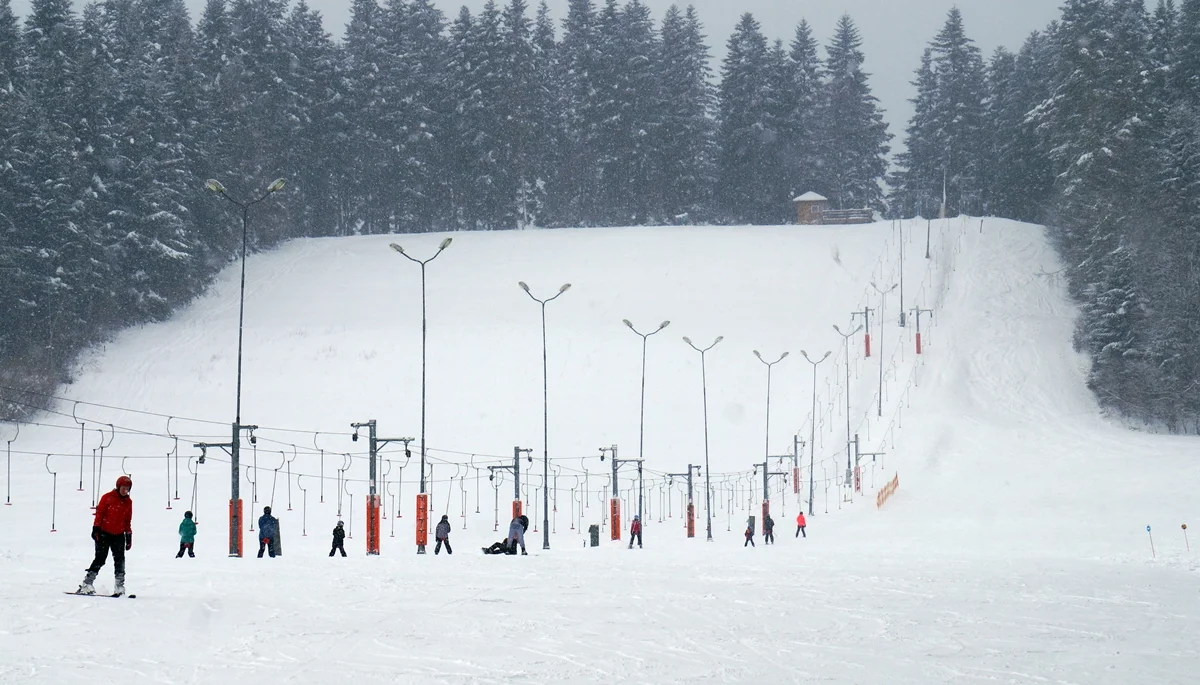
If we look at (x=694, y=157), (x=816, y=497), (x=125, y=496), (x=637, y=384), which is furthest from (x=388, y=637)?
(x=694, y=157)

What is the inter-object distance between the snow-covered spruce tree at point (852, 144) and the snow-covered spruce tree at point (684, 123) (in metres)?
10.2

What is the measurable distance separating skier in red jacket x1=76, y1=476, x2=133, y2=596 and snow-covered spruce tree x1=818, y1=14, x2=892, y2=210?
9709 centimetres

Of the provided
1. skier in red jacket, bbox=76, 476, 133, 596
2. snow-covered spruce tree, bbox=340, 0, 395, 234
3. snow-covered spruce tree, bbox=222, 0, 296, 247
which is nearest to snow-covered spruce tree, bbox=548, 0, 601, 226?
snow-covered spruce tree, bbox=340, 0, 395, 234

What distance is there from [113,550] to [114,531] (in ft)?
1.04

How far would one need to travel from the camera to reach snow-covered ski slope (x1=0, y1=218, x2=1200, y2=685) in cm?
1516

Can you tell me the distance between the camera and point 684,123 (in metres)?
104

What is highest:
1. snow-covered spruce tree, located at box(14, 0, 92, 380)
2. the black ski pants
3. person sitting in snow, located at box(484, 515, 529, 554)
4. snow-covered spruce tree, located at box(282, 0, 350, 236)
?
snow-covered spruce tree, located at box(282, 0, 350, 236)

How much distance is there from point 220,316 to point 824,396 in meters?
37.5

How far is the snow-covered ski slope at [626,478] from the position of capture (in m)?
15.2

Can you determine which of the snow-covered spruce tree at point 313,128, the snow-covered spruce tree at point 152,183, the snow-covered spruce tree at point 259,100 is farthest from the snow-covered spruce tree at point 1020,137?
the snow-covered spruce tree at point 152,183

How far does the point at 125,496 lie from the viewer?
16.9 metres

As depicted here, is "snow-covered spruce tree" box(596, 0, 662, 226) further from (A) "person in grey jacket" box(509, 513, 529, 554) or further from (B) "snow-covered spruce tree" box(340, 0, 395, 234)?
(A) "person in grey jacket" box(509, 513, 529, 554)

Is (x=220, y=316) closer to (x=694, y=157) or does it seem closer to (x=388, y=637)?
(x=694, y=157)

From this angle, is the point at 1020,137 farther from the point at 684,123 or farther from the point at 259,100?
the point at 259,100
